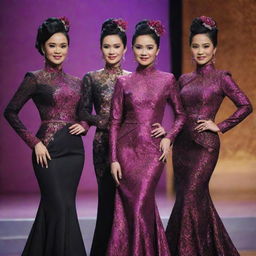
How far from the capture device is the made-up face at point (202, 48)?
14.0 feet

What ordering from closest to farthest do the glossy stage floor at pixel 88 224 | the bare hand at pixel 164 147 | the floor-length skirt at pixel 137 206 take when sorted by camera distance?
1. the floor-length skirt at pixel 137 206
2. the bare hand at pixel 164 147
3. the glossy stage floor at pixel 88 224

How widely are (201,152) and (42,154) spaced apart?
105 centimetres

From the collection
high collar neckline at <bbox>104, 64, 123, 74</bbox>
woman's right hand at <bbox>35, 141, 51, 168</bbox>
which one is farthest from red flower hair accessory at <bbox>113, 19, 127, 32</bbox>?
woman's right hand at <bbox>35, 141, 51, 168</bbox>

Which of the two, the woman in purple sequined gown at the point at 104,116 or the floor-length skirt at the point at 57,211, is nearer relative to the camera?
the floor-length skirt at the point at 57,211

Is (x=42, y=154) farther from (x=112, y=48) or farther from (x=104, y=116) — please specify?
(x=112, y=48)

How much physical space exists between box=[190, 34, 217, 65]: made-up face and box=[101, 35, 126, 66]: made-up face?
1.58 feet

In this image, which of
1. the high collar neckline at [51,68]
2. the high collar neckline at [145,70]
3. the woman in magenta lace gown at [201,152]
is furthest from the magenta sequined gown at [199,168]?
the high collar neckline at [51,68]

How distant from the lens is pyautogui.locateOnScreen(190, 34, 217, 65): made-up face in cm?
426

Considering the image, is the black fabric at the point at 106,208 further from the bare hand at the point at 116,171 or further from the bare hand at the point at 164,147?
the bare hand at the point at 164,147

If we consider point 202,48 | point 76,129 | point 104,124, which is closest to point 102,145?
point 104,124

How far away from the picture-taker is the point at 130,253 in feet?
12.4

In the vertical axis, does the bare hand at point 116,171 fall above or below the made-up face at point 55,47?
below

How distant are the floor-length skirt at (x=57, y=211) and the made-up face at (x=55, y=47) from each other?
43 cm

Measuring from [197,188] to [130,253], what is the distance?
28.0 inches
